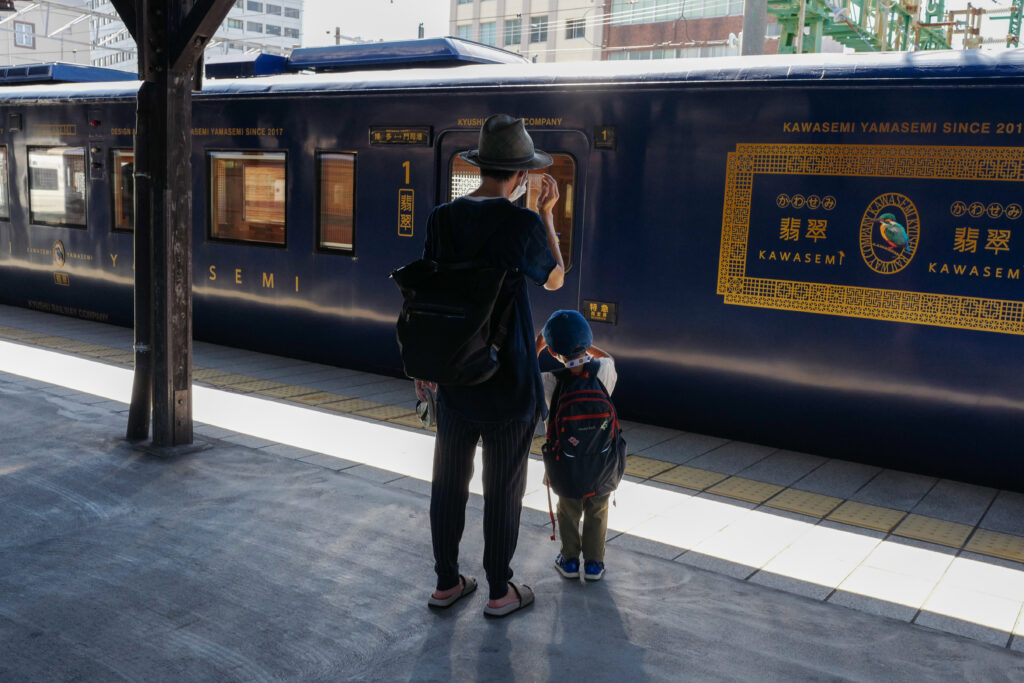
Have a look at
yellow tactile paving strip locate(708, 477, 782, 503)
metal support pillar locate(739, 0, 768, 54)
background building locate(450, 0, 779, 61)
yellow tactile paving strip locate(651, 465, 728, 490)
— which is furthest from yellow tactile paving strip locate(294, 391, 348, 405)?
background building locate(450, 0, 779, 61)

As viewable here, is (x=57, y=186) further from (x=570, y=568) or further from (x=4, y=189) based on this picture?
(x=570, y=568)

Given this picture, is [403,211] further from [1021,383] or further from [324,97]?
[1021,383]

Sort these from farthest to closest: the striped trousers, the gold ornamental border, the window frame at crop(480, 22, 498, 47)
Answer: the window frame at crop(480, 22, 498, 47)
the gold ornamental border
the striped trousers

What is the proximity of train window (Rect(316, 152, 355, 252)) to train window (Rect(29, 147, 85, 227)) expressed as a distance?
3499 millimetres

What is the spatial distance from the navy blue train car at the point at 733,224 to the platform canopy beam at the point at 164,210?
94.3 inches

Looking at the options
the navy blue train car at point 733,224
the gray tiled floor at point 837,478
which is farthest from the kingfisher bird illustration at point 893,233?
the gray tiled floor at point 837,478

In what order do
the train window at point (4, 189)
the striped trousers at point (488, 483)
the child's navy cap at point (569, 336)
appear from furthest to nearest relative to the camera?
1. the train window at point (4, 189)
2. the child's navy cap at point (569, 336)
3. the striped trousers at point (488, 483)

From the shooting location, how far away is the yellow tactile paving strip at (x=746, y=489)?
17.0ft

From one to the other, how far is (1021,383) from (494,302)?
11.8ft

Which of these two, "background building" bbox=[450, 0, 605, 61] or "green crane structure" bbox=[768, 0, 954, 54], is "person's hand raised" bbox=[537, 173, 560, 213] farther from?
"background building" bbox=[450, 0, 605, 61]

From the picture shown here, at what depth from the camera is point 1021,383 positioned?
5305mm

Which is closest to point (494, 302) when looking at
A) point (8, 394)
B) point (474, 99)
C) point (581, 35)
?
point (474, 99)

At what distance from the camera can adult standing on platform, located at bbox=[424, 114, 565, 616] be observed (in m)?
3.30

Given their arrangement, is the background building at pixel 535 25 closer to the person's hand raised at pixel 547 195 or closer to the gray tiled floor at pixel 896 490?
the gray tiled floor at pixel 896 490
